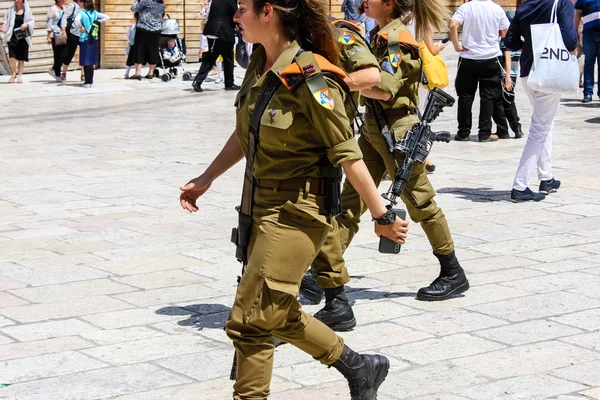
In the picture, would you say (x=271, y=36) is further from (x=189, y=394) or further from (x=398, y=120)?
(x=398, y=120)

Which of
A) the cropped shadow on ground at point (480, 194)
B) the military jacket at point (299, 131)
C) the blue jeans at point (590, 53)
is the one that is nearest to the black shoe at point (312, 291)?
the military jacket at point (299, 131)

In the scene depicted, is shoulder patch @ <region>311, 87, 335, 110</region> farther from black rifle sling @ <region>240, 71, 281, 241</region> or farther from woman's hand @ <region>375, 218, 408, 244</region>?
woman's hand @ <region>375, 218, 408, 244</region>

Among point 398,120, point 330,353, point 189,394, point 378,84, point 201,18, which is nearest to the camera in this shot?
point 330,353

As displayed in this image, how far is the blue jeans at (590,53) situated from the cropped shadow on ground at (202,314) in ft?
36.7

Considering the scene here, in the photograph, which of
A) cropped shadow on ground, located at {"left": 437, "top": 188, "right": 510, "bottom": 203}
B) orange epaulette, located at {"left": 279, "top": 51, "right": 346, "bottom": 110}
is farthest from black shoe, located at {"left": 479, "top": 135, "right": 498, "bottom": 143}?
orange epaulette, located at {"left": 279, "top": 51, "right": 346, "bottom": 110}

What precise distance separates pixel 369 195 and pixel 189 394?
1278mm

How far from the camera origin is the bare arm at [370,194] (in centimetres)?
389

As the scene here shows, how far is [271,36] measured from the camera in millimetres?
3975

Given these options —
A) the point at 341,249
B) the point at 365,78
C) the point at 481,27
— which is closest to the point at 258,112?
the point at 365,78

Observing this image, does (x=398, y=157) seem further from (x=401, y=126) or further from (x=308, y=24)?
(x=308, y=24)

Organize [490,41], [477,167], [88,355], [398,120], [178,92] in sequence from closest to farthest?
1. [88,355]
2. [398,120]
3. [477,167]
4. [490,41]
5. [178,92]

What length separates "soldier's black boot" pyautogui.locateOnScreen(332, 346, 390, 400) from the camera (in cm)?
425

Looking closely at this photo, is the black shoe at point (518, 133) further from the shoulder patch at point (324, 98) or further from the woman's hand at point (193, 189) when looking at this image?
the shoulder patch at point (324, 98)

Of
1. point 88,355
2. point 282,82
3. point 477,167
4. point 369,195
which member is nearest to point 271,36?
point 282,82
